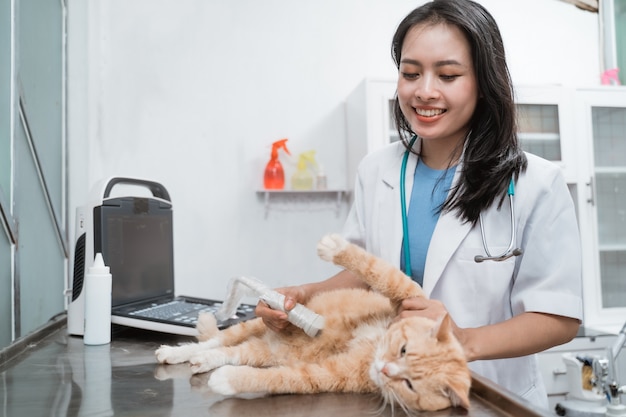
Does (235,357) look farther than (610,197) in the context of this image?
No

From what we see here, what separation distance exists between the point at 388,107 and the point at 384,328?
1.71m

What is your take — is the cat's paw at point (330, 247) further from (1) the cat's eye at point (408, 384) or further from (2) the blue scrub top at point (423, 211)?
(2) the blue scrub top at point (423, 211)

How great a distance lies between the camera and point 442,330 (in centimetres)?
74

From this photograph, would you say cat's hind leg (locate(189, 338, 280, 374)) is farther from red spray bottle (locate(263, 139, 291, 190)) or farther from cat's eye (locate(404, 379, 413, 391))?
red spray bottle (locate(263, 139, 291, 190))

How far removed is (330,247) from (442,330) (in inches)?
8.4

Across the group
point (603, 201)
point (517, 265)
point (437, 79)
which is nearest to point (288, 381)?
point (517, 265)

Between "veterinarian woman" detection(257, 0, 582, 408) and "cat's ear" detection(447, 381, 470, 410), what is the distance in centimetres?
31

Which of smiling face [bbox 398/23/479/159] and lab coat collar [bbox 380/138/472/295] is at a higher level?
smiling face [bbox 398/23/479/159]

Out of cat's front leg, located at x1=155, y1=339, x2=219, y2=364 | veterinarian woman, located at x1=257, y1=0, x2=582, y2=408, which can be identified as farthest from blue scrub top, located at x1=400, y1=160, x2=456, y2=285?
cat's front leg, located at x1=155, y1=339, x2=219, y2=364

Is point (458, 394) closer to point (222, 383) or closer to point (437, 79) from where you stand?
point (222, 383)

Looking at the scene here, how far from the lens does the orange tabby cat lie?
0.71m

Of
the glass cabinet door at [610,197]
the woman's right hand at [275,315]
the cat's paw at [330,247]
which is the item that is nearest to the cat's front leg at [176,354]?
the woman's right hand at [275,315]

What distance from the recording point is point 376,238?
121 cm

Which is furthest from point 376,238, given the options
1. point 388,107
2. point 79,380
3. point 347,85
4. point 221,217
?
point 347,85
